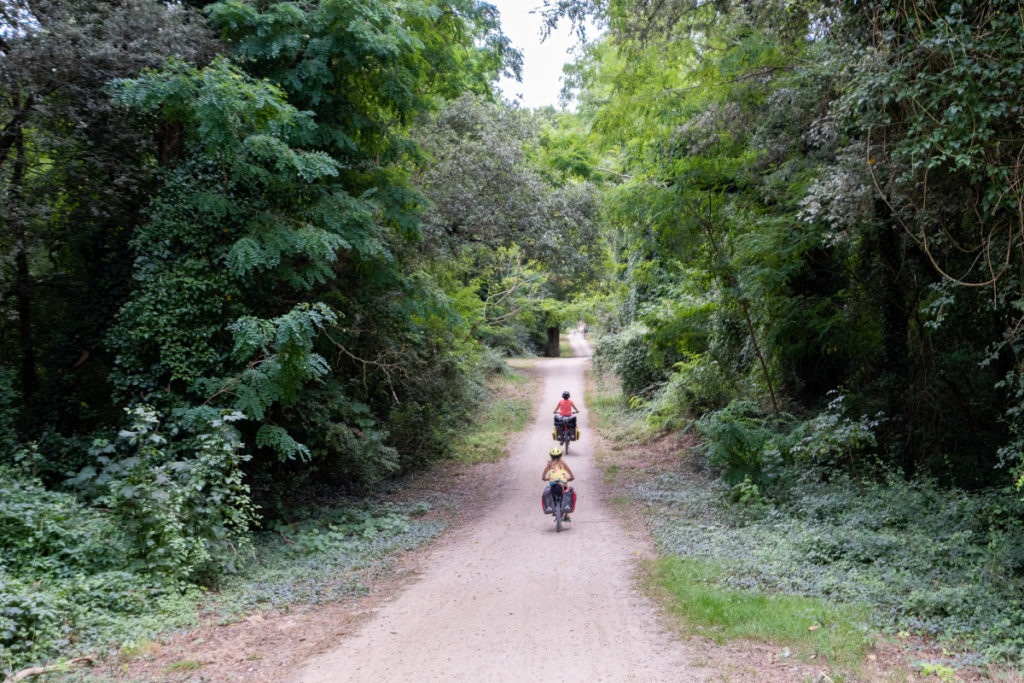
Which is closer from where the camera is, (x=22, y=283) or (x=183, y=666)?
(x=183, y=666)

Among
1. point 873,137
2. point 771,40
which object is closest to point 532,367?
point 771,40

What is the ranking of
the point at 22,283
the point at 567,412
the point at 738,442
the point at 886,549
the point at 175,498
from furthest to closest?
the point at 567,412 < the point at 738,442 < the point at 22,283 < the point at 886,549 < the point at 175,498

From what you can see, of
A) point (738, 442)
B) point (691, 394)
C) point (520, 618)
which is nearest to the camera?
point (520, 618)

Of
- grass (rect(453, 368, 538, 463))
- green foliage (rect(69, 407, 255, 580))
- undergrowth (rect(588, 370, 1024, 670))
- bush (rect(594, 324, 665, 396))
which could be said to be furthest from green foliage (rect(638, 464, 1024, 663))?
bush (rect(594, 324, 665, 396))

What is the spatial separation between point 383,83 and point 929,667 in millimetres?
10784

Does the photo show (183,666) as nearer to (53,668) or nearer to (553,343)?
(53,668)

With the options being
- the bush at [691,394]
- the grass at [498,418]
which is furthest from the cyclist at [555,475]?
the bush at [691,394]

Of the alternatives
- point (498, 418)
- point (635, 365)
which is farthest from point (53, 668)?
point (635, 365)

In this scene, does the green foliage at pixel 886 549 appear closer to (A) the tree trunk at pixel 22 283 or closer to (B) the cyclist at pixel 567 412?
(B) the cyclist at pixel 567 412

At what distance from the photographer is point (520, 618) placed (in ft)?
24.2

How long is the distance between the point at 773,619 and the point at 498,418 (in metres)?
19.3

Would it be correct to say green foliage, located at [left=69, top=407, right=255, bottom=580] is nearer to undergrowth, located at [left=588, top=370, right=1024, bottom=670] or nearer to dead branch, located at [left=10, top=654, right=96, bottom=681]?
dead branch, located at [left=10, top=654, right=96, bottom=681]

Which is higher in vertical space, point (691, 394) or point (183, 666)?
point (691, 394)

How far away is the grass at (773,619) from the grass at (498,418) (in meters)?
11.7
